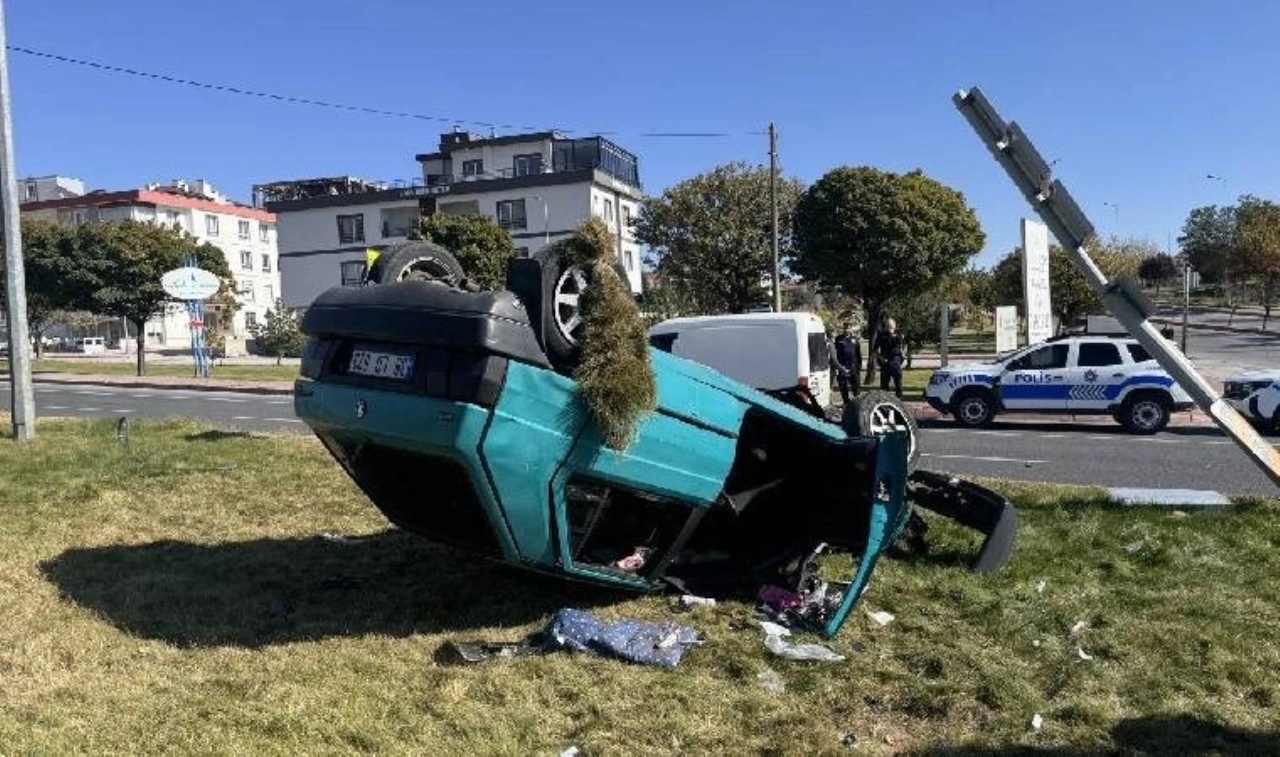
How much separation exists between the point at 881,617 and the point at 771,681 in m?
1.14

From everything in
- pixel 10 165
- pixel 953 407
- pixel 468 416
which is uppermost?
pixel 10 165

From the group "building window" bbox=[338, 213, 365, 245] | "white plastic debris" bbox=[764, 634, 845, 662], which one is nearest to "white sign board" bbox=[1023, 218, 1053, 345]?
"white plastic debris" bbox=[764, 634, 845, 662]

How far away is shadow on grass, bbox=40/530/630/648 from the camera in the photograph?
5.04 metres

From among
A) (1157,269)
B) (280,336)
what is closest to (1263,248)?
(1157,269)

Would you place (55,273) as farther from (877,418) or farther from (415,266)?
A: (877,418)

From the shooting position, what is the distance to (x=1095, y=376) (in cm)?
1712

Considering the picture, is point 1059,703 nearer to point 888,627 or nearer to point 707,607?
point 888,627

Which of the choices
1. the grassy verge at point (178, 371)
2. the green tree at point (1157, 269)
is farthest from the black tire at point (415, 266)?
the green tree at point (1157, 269)

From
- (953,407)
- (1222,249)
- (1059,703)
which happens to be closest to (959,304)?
(1222,249)

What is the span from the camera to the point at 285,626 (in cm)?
506

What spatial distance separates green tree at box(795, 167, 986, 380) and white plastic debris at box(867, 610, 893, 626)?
24.7 metres

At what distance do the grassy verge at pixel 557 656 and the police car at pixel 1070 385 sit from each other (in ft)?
33.3

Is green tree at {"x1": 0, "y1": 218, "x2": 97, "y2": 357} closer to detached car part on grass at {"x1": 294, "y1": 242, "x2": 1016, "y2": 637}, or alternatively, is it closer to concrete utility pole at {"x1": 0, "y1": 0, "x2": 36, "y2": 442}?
concrete utility pole at {"x1": 0, "y1": 0, "x2": 36, "y2": 442}

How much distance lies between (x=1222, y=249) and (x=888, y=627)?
81.4 m
